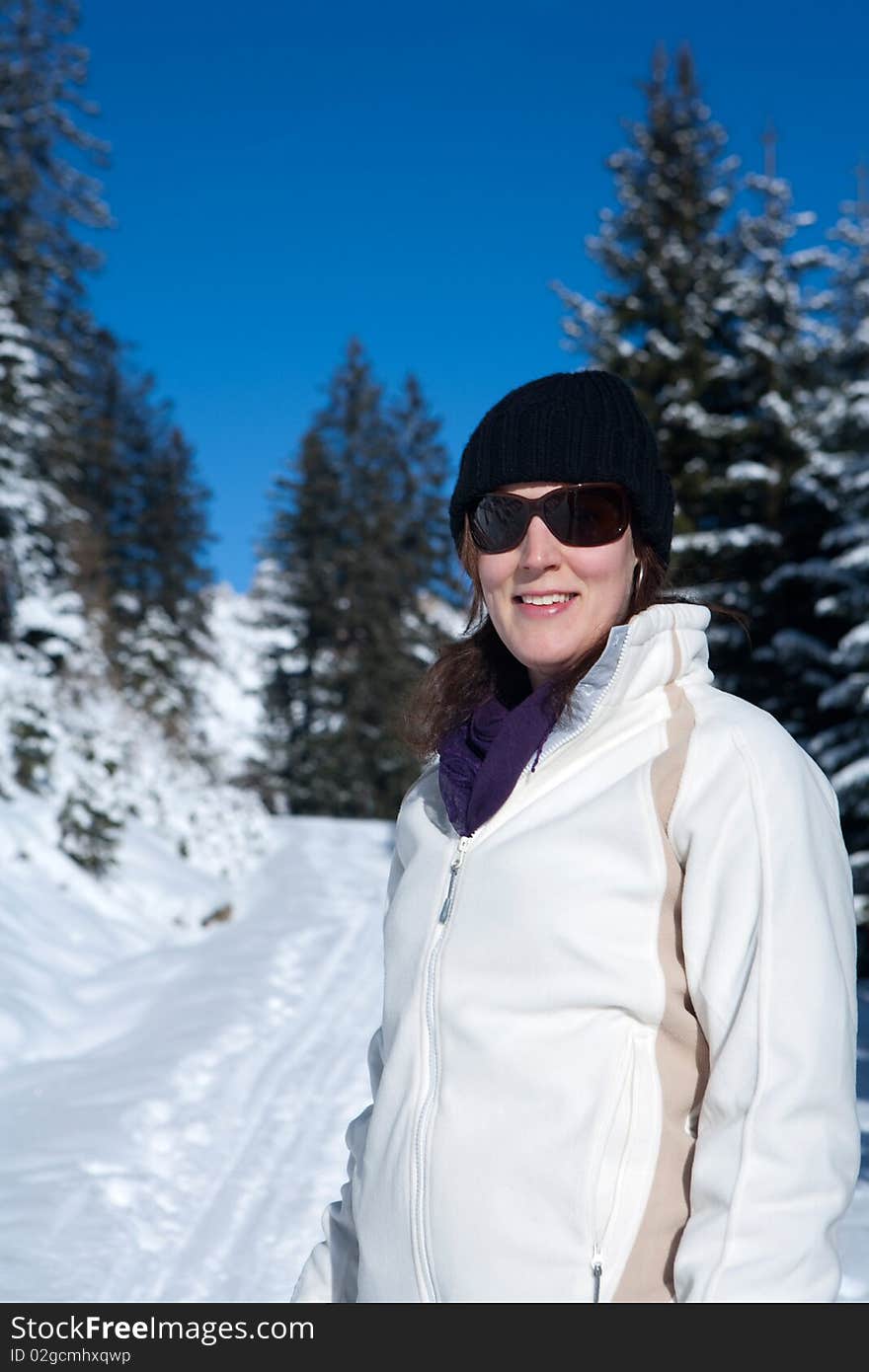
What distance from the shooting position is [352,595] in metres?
28.0

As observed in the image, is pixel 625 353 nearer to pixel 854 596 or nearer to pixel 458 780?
pixel 854 596

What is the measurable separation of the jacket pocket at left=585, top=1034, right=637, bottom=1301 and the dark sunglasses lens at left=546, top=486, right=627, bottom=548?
2.59 ft

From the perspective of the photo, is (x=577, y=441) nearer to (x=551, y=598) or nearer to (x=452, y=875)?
(x=551, y=598)

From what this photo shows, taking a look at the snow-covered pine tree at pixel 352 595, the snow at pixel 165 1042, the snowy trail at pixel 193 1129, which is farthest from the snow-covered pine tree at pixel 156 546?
the snowy trail at pixel 193 1129

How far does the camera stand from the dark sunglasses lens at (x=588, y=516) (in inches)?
67.2

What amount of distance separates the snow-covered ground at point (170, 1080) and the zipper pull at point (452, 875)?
2767 millimetres

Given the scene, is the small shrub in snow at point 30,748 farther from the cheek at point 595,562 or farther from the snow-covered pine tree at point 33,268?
the cheek at point 595,562

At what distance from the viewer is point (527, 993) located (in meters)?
1.45

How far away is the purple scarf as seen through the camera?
5.22 ft

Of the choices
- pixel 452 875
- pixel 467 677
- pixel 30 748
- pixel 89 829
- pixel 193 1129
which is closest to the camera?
pixel 452 875

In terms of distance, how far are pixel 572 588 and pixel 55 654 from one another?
1601 centimetres

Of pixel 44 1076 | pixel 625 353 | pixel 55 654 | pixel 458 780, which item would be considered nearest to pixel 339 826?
pixel 55 654

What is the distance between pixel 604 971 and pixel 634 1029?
0.09 meters

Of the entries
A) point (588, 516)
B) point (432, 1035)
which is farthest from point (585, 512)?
point (432, 1035)
